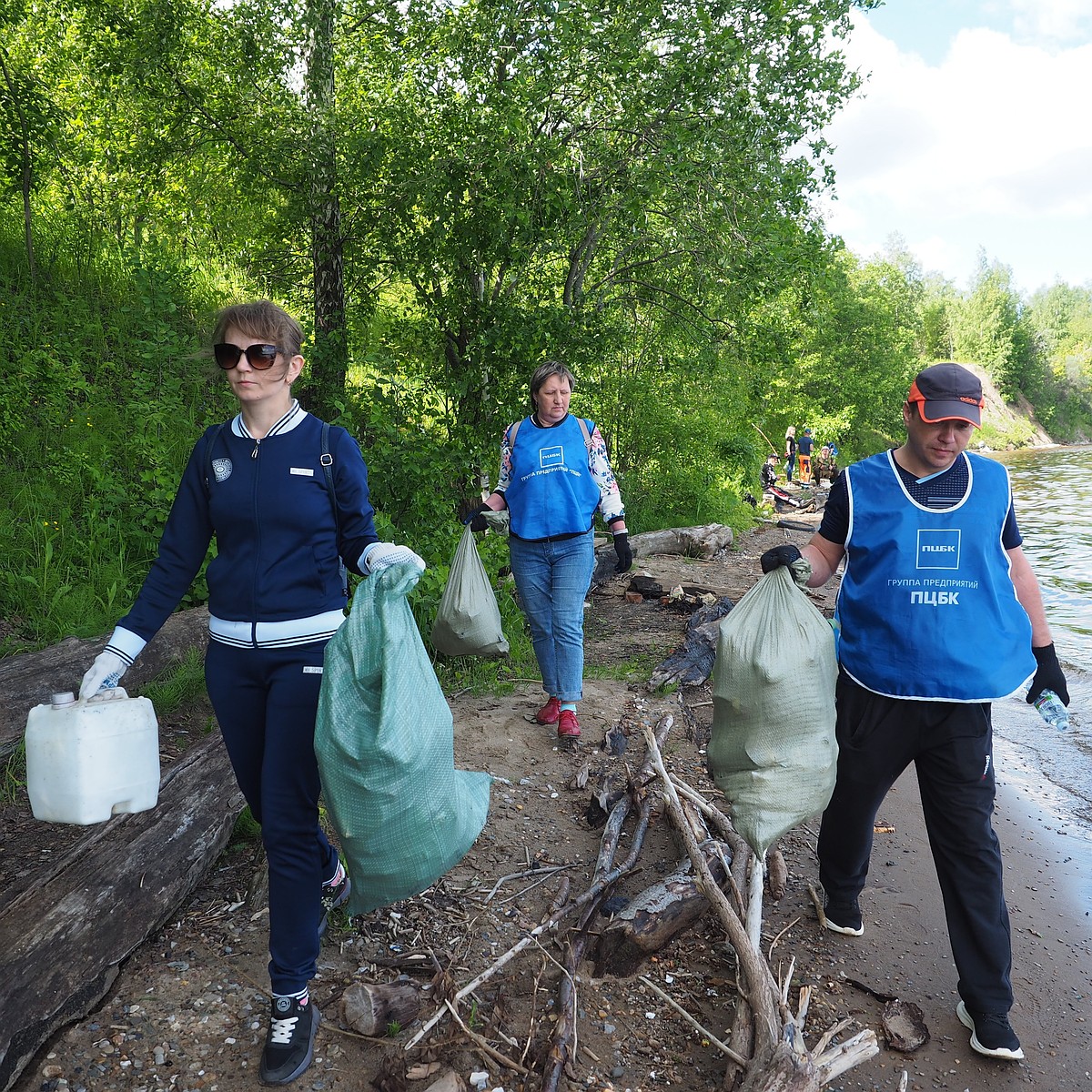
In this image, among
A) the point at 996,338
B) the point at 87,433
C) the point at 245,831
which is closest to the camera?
the point at 245,831

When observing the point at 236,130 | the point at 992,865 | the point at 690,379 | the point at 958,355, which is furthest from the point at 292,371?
the point at 958,355

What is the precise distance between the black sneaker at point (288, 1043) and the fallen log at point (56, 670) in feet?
6.12

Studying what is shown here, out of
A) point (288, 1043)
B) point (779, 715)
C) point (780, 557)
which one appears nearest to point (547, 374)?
point (780, 557)

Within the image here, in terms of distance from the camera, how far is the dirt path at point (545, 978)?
2.21 m

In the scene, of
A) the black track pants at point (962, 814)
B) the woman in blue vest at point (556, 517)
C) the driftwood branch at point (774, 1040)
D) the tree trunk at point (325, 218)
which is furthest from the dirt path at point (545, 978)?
the tree trunk at point (325, 218)

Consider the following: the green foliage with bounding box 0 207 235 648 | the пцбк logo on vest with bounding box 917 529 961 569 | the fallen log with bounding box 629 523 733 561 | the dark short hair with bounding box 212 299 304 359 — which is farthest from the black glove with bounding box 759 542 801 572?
the fallen log with bounding box 629 523 733 561

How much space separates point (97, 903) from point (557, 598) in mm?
2507

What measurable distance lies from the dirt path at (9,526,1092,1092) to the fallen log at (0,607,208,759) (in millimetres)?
1282

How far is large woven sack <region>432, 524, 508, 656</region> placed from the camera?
4.61 meters

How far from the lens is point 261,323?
86.7 inches

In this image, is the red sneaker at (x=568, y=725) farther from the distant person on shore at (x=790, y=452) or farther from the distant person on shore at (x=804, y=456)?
the distant person on shore at (x=790, y=452)

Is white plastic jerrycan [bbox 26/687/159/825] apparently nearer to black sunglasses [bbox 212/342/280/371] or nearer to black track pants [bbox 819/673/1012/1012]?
black sunglasses [bbox 212/342/280/371]

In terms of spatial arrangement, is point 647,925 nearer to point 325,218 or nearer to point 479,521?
point 479,521

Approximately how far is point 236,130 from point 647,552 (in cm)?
620
